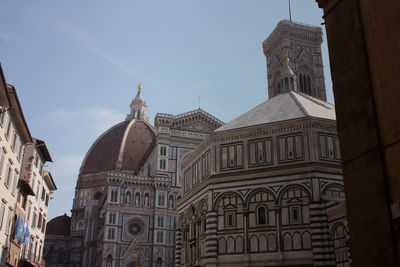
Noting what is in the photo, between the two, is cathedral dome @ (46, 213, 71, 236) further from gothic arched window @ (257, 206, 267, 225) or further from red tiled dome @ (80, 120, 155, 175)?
gothic arched window @ (257, 206, 267, 225)

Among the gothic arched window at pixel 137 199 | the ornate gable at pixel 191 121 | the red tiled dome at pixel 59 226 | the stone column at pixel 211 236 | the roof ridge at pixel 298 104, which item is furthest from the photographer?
the red tiled dome at pixel 59 226

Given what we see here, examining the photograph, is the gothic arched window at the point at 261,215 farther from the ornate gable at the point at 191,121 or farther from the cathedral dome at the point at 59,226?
the cathedral dome at the point at 59,226

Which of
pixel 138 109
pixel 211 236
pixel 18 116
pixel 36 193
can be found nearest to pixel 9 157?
pixel 18 116

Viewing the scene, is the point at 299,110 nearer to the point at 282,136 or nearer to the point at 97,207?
the point at 282,136

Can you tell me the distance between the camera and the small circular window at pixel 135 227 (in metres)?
48.9

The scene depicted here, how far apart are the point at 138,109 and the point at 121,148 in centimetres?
1527

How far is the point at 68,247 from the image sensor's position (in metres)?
79.2

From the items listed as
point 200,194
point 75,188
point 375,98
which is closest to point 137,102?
point 75,188

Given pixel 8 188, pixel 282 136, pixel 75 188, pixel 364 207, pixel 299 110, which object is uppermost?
pixel 75 188

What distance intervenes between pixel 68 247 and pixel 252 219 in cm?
6379

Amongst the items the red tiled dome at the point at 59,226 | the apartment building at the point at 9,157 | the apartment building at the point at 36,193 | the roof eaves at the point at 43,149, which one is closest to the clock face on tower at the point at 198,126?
the apartment building at the point at 36,193

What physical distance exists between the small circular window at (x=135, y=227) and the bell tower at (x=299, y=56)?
2625 centimetres

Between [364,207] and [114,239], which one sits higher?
[114,239]

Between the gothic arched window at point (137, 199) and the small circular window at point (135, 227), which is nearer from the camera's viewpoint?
the small circular window at point (135, 227)
